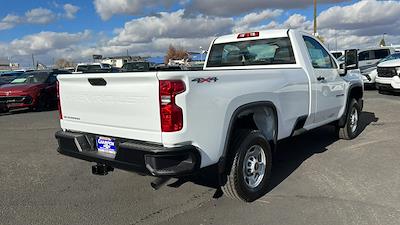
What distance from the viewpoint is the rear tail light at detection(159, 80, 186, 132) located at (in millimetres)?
3453

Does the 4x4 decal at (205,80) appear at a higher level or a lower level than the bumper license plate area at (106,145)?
higher

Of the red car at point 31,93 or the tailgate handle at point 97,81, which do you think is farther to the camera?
the red car at point 31,93

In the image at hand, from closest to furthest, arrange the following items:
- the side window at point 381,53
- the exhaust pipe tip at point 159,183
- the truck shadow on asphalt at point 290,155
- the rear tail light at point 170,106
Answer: the rear tail light at point 170,106 → the exhaust pipe tip at point 159,183 → the truck shadow on asphalt at point 290,155 → the side window at point 381,53

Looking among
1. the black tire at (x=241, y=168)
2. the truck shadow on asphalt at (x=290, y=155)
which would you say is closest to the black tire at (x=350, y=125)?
the truck shadow on asphalt at (x=290, y=155)

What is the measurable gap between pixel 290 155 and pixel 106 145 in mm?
3542

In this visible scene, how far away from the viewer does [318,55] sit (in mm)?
6285

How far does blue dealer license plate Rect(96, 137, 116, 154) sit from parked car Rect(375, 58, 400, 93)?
12.9m

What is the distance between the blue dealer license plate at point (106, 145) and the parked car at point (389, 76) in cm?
1291

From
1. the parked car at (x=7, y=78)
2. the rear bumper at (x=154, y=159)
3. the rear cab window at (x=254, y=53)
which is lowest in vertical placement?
the rear bumper at (x=154, y=159)

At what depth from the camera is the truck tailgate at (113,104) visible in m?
3.60

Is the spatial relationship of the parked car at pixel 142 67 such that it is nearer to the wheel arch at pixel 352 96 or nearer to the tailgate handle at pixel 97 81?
the tailgate handle at pixel 97 81

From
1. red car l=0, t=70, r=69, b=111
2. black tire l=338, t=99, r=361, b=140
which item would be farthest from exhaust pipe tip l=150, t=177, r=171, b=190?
red car l=0, t=70, r=69, b=111

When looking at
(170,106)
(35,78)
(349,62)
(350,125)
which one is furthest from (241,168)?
(35,78)

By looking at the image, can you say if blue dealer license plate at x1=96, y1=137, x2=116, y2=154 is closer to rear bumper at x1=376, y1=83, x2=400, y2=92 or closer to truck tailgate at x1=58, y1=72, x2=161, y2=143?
truck tailgate at x1=58, y1=72, x2=161, y2=143
